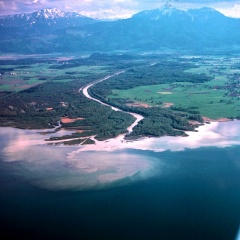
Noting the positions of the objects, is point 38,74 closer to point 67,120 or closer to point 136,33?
point 67,120

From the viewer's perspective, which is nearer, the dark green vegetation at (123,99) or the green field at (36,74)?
the dark green vegetation at (123,99)

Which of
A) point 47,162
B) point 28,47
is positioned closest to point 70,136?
point 47,162

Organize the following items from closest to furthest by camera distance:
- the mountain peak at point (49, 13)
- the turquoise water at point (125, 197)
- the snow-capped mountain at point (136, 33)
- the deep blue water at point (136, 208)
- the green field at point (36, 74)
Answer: the deep blue water at point (136, 208), the turquoise water at point (125, 197), the green field at point (36, 74), the snow-capped mountain at point (136, 33), the mountain peak at point (49, 13)

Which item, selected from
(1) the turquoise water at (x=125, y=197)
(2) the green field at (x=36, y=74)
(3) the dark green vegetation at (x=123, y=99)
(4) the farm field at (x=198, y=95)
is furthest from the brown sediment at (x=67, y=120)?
(2) the green field at (x=36, y=74)

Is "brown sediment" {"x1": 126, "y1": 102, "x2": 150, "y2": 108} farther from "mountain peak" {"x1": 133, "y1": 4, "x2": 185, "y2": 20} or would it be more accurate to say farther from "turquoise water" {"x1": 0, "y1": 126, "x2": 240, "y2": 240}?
"mountain peak" {"x1": 133, "y1": 4, "x2": 185, "y2": 20}

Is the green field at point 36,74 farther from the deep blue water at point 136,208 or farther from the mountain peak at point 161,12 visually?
the mountain peak at point 161,12

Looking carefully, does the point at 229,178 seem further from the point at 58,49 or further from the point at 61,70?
the point at 58,49

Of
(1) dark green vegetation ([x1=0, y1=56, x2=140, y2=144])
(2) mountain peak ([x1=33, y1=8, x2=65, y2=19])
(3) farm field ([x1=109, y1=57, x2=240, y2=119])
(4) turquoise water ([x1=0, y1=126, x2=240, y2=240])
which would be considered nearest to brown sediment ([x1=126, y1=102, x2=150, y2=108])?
(3) farm field ([x1=109, y1=57, x2=240, y2=119])

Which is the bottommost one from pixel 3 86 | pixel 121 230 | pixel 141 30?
pixel 121 230
